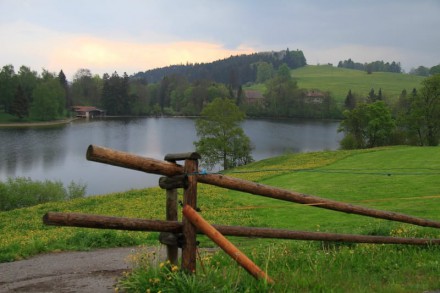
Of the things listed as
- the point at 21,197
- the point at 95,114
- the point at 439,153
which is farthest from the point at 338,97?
the point at 21,197

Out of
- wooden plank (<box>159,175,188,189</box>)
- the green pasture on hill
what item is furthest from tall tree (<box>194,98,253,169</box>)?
wooden plank (<box>159,175,188,189</box>)

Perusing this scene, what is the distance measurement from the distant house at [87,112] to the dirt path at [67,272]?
475 ft

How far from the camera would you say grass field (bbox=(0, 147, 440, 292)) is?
6.24m

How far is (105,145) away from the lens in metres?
72.0

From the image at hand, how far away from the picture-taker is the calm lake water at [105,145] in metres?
48.2

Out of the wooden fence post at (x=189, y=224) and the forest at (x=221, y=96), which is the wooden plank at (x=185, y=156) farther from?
the forest at (x=221, y=96)

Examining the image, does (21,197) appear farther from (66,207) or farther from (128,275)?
(128,275)

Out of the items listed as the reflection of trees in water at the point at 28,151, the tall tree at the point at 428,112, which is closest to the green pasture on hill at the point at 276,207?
the reflection of trees in water at the point at 28,151

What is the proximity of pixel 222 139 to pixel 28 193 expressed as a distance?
32504mm

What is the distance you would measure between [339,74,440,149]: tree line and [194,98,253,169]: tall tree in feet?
61.8

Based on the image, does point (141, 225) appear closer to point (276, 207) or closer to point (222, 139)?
point (276, 207)

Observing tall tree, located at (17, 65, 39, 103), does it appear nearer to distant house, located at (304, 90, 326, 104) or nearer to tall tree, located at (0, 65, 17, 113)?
tall tree, located at (0, 65, 17, 113)

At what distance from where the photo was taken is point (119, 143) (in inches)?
3095

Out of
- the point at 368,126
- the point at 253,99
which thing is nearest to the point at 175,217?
the point at 368,126
